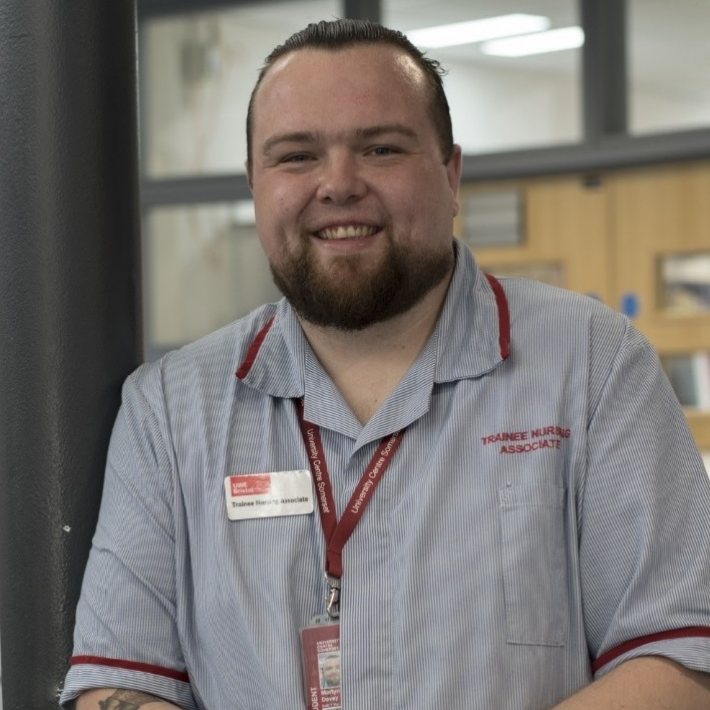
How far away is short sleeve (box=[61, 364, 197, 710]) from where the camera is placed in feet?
5.06

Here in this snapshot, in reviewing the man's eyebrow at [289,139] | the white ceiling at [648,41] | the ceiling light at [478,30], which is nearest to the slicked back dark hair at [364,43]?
the man's eyebrow at [289,139]

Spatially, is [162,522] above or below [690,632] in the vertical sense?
above

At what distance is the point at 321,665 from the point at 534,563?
0.32 metres

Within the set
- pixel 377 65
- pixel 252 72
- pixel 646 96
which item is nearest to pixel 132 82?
pixel 377 65

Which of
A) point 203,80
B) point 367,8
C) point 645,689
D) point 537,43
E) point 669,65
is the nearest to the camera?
point 645,689

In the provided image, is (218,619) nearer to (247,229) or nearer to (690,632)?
(690,632)

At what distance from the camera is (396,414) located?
5.17ft

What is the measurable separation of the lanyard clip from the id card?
1 cm

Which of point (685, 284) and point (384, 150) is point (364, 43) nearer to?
point (384, 150)

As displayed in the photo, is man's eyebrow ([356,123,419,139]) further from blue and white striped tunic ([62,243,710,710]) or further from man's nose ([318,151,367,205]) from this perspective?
blue and white striped tunic ([62,243,710,710])

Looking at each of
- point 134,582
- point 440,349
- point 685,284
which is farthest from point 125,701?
point 685,284

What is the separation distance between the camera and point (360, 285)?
1.62m

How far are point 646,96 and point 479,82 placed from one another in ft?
2.40

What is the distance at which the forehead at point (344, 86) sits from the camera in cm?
162
